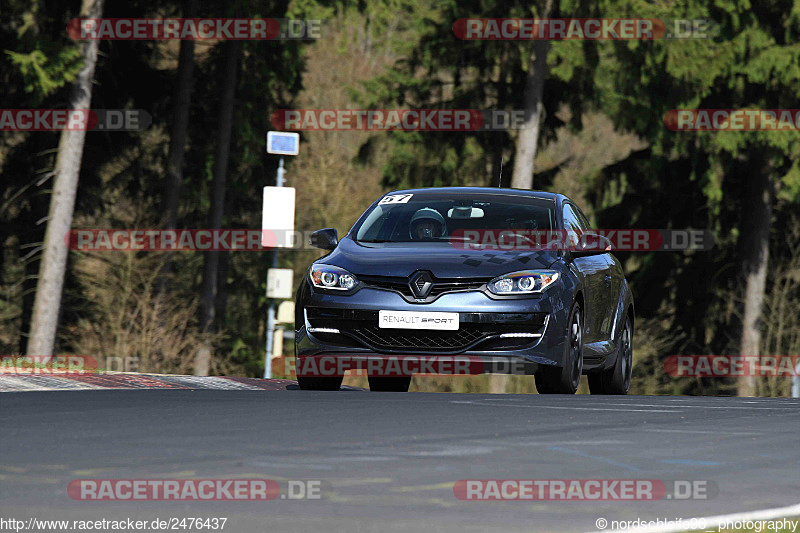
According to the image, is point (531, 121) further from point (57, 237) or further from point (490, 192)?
point (490, 192)

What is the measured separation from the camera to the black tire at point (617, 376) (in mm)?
15211

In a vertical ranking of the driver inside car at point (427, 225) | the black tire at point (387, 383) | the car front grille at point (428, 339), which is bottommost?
the black tire at point (387, 383)

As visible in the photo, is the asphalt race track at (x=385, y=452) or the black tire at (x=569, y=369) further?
the black tire at (x=569, y=369)

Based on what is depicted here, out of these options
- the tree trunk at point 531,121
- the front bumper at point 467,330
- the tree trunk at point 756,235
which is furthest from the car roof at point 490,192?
the tree trunk at point 756,235

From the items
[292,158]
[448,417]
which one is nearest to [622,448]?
[448,417]

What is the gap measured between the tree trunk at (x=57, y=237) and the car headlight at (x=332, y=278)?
15500 millimetres

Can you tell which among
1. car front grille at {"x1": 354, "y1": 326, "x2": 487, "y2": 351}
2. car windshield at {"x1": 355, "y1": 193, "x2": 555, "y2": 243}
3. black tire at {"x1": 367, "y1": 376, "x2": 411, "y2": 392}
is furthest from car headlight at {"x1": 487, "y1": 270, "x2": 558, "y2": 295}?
black tire at {"x1": 367, "y1": 376, "x2": 411, "y2": 392}

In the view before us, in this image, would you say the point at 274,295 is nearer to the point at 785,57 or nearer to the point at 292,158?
the point at 785,57

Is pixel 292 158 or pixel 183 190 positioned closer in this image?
pixel 183 190

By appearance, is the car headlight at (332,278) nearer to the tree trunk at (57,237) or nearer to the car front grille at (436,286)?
the car front grille at (436,286)

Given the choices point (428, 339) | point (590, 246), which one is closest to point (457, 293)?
point (428, 339)

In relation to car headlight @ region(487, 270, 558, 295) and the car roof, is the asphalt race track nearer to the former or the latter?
car headlight @ region(487, 270, 558, 295)

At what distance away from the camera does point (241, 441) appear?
8.91 meters

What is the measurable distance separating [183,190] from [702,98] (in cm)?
1299
